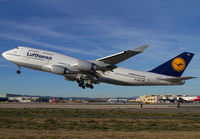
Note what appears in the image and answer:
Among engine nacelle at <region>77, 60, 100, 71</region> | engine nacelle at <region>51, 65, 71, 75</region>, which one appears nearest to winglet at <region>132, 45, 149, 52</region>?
engine nacelle at <region>77, 60, 100, 71</region>

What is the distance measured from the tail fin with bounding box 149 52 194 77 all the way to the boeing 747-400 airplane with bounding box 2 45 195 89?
5.64ft

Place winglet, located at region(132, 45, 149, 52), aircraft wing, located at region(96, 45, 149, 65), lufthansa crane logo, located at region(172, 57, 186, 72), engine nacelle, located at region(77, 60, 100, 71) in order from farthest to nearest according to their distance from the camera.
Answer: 1. lufthansa crane logo, located at region(172, 57, 186, 72)
2. engine nacelle, located at region(77, 60, 100, 71)
3. aircraft wing, located at region(96, 45, 149, 65)
4. winglet, located at region(132, 45, 149, 52)

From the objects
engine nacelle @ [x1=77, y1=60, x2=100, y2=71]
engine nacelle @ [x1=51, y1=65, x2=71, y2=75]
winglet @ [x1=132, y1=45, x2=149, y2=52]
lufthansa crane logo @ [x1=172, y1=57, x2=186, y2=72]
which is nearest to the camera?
winglet @ [x1=132, y1=45, x2=149, y2=52]

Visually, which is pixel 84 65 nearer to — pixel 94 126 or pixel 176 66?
pixel 94 126

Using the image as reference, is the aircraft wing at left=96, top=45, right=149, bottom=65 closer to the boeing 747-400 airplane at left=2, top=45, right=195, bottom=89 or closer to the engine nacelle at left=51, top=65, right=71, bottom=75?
the boeing 747-400 airplane at left=2, top=45, right=195, bottom=89

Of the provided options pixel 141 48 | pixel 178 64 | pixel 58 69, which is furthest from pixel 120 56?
pixel 178 64

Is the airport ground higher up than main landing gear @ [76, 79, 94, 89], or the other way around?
main landing gear @ [76, 79, 94, 89]

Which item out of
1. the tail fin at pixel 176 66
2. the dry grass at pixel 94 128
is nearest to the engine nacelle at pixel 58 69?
the dry grass at pixel 94 128

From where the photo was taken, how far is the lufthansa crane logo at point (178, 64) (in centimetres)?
5228

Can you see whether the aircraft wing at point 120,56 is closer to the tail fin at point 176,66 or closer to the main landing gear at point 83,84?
the main landing gear at point 83,84

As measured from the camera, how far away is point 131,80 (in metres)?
49.1

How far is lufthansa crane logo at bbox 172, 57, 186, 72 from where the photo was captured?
52.3 m

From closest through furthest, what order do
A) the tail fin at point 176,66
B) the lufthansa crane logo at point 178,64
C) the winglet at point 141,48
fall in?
1. the winglet at point 141,48
2. the tail fin at point 176,66
3. the lufthansa crane logo at point 178,64

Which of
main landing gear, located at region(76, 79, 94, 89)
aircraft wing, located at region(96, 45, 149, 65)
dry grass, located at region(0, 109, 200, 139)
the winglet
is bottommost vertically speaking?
dry grass, located at region(0, 109, 200, 139)
